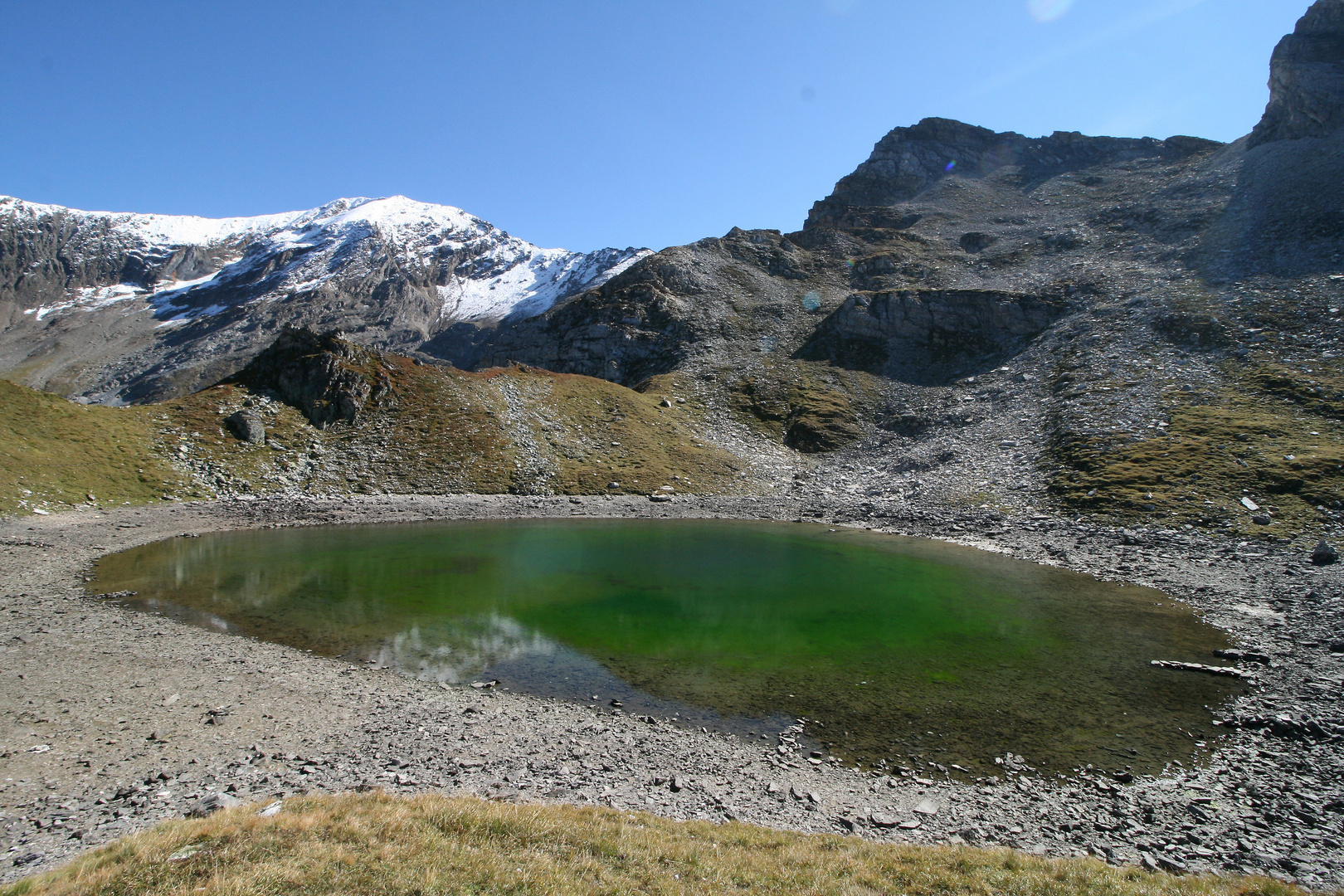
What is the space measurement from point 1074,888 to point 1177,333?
77.5m

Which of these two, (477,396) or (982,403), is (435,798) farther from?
(982,403)

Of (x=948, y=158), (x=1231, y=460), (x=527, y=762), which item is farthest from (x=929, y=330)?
(x=948, y=158)

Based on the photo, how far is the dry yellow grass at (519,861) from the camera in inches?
301

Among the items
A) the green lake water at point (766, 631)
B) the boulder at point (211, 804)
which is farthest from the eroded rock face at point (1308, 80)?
the boulder at point (211, 804)

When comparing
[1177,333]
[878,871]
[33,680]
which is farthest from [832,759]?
[1177,333]

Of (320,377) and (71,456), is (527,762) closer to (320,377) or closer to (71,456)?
(71,456)

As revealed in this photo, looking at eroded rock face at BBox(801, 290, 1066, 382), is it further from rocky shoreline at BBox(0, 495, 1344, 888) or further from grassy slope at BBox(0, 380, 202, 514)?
grassy slope at BBox(0, 380, 202, 514)

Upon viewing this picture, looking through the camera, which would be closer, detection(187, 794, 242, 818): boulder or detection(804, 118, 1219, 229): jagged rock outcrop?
detection(187, 794, 242, 818): boulder

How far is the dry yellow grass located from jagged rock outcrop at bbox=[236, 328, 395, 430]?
54.9 meters

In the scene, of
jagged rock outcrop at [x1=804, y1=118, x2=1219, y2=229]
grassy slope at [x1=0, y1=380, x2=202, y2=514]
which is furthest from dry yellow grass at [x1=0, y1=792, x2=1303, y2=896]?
jagged rock outcrop at [x1=804, y1=118, x2=1219, y2=229]

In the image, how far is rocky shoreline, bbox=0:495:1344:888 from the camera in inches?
435

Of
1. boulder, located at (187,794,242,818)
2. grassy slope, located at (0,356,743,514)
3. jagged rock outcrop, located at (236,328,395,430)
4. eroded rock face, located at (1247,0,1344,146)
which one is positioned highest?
eroded rock face, located at (1247,0,1344,146)

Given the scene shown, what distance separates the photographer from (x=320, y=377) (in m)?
58.6

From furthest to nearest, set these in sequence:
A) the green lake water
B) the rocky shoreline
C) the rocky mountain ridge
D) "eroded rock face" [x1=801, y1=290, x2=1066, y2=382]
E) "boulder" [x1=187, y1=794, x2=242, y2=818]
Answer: "eroded rock face" [x1=801, y1=290, x2=1066, y2=382], the rocky mountain ridge, the green lake water, the rocky shoreline, "boulder" [x1=187, y1=794, x2=242, y2=818]
